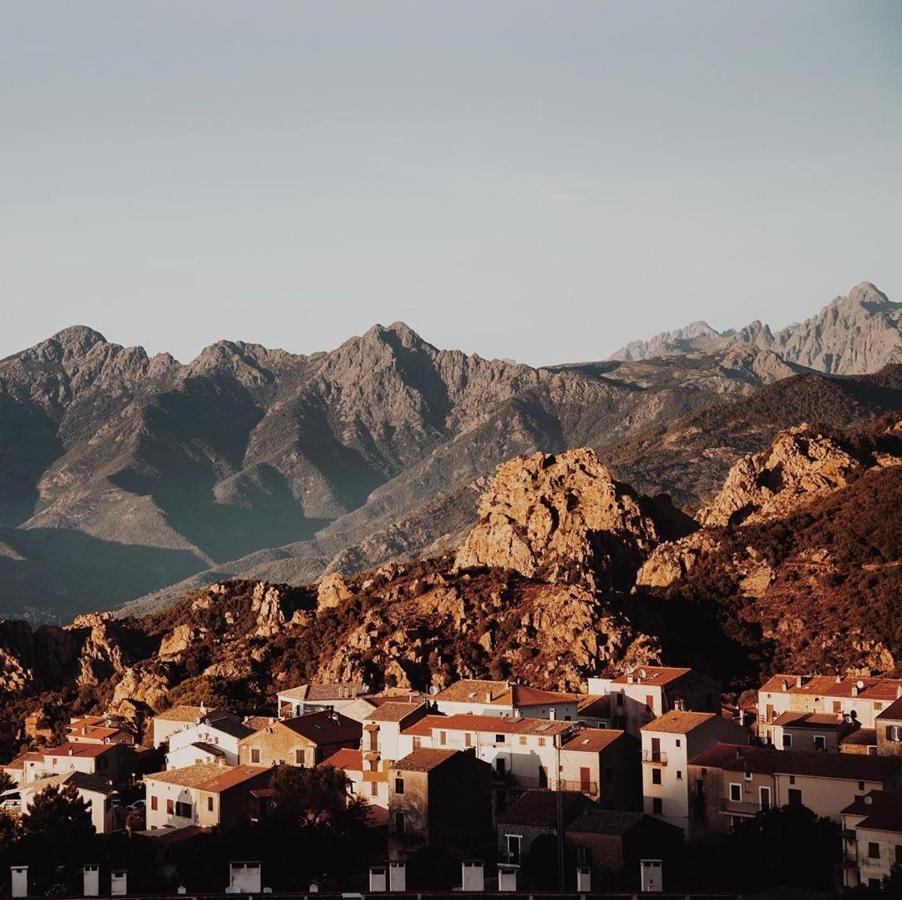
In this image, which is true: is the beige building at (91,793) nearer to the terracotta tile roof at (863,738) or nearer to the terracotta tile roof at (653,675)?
the terracotta tile roof at (653,675)

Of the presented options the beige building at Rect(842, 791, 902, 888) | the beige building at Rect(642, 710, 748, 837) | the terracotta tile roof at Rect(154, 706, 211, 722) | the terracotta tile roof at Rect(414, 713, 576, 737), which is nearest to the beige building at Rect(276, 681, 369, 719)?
the terracotta tile roof at Rect(154, 706, 211, 722)

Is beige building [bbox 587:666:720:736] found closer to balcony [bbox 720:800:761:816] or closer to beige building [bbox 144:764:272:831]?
balcony [bbox 720:800:761:816]

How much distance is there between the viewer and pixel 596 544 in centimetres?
11031

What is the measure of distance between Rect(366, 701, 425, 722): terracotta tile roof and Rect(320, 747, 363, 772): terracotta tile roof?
219 centimetres

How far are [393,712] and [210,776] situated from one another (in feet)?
24.5

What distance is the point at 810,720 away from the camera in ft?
244

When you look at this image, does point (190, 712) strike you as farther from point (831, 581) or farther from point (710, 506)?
point (710, 506)

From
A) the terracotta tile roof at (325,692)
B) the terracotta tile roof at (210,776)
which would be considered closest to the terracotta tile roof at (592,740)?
the terracotta tile roof at (210,776)

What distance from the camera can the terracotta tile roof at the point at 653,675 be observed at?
7944cm

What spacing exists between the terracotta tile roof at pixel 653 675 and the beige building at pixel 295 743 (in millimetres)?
9920

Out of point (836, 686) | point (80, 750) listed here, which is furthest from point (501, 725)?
point (80, 750)

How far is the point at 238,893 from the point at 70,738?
3827 centimetres

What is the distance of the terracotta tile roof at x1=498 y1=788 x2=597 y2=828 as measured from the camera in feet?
206

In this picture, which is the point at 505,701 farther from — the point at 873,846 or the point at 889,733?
the point at 873,846
